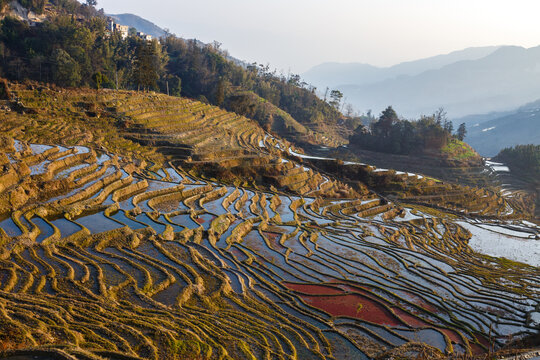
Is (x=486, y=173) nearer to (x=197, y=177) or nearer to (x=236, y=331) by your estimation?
(x=197, y=177)

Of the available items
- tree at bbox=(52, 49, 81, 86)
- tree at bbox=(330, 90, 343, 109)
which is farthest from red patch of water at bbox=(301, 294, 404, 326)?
tree at bbox=(330, 90, 343, 109)

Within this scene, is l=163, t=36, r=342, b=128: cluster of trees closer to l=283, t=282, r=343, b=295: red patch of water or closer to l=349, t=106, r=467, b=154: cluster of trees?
l=349, t=106, r=467, b=154: cluster of trees

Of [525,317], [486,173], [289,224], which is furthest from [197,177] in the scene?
[486,173]

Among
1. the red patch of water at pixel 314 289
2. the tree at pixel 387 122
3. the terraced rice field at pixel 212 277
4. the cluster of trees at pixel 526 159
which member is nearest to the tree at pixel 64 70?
the terraced rice field at pixel 212 277

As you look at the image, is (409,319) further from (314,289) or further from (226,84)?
(226,84)

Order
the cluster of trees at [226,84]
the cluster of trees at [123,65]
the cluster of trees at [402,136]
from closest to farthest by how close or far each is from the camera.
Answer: the cluster of trees at [123,65] < the cluster of trees at [402,136] < the cluster of trees at [226,84]

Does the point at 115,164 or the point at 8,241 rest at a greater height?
the point at 115,164

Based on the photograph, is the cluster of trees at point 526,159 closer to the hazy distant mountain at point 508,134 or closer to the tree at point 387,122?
the tree at point 387,122
